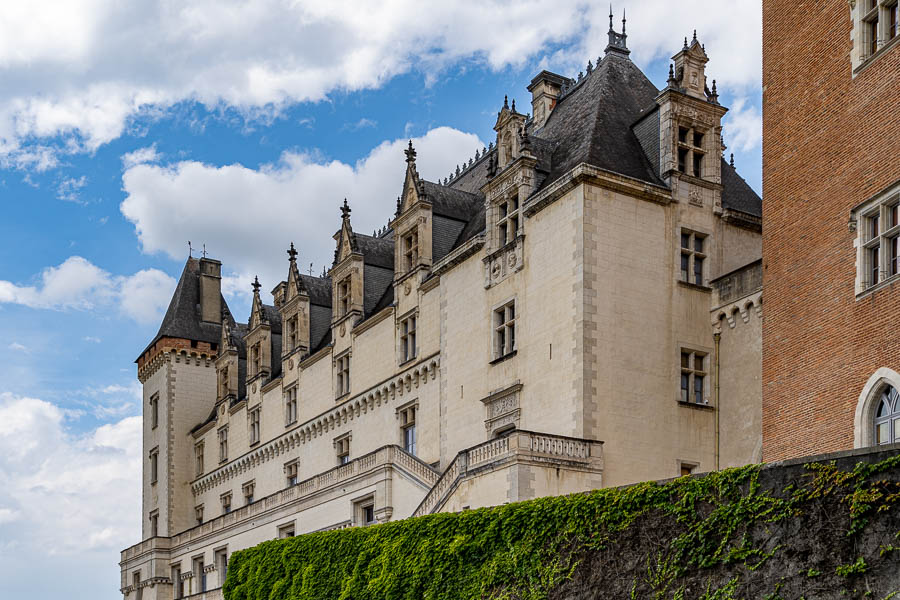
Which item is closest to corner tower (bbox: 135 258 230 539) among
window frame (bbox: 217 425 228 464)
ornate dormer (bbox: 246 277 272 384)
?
window frame (bbox: 217 425 228 464)

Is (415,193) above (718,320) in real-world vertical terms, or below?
above

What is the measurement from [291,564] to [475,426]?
20.4 feet

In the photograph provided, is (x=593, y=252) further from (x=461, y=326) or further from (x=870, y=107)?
(x=870, y=107)

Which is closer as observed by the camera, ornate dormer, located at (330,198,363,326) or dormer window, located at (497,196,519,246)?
dormer window, located at (497,196,519,246)

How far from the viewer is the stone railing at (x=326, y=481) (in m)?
32.9

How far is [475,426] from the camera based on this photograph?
32375 mm

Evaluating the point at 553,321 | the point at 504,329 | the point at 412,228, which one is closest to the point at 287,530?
the point at 412,228

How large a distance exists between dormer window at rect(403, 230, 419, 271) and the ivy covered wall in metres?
14.2

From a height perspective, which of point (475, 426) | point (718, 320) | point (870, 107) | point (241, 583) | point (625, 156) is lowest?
point (241, 583)

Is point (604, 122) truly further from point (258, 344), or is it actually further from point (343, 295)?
point (258, 344)

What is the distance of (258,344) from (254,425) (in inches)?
136

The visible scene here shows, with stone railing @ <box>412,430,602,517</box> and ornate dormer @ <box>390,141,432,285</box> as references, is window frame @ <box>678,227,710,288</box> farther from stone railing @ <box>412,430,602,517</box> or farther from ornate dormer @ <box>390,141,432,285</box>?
ornate dormer @ <box>390,141,432,285</box>

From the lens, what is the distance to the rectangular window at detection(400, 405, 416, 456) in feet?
124

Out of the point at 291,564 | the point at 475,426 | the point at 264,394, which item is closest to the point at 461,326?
the point at 475,426
